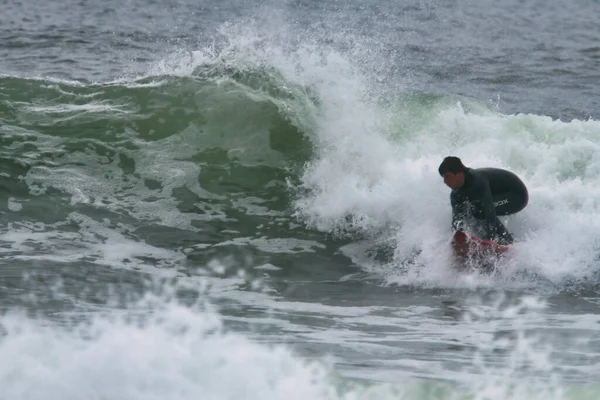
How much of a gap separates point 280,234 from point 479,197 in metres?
2.31

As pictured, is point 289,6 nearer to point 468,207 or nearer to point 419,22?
point 419,22

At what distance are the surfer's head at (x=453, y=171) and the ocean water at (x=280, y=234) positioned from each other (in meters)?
0.75

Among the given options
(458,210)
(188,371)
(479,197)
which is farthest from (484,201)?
(188,371)

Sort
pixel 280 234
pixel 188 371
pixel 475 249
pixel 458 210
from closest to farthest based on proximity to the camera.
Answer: pixel 188 371 → pixel 475 249 → pixel 458 210 → pixel 280 234

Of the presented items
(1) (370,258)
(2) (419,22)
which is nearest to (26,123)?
(1) (370,258)

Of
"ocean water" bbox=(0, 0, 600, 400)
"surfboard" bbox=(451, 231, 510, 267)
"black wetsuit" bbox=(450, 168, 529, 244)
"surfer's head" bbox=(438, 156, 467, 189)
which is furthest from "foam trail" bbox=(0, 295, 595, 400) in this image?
"black wetsuit" bbox=(450, 168, 529, 244)

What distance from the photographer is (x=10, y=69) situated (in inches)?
654

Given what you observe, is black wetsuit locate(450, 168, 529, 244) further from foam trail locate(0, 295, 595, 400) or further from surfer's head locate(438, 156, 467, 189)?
foam trail locate(0, 295, 595, 400)

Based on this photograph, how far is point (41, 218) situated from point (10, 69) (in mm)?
6938

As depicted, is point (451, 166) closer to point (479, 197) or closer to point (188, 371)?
point (479, 197)

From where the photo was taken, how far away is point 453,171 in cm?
900

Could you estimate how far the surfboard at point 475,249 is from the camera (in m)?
9.15

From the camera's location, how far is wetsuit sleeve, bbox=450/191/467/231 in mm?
9320

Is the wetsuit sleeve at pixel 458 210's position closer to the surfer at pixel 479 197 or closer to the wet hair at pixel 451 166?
the surfer at pixel 479 197
